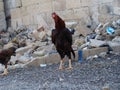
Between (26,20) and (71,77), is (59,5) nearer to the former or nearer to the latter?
(26,20)

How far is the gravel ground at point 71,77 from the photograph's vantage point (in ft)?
26.2

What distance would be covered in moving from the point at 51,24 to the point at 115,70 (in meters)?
6.94

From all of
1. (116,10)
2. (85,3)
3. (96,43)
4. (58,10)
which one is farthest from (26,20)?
(96,43)

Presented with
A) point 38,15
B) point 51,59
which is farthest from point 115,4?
point 38,15

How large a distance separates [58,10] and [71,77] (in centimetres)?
690

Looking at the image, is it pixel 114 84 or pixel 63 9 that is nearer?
pixel 114 84

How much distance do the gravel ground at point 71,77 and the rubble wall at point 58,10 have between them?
2.69 metres

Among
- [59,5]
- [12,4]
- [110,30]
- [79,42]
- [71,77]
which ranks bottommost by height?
[79,42]

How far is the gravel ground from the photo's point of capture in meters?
7.99

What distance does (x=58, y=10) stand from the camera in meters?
15.6

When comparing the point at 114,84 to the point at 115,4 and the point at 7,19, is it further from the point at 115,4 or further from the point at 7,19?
the point at 7,19

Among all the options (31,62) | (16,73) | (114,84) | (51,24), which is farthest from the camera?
(51,24)

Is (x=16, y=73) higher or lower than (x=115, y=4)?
lower

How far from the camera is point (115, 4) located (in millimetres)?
13438
